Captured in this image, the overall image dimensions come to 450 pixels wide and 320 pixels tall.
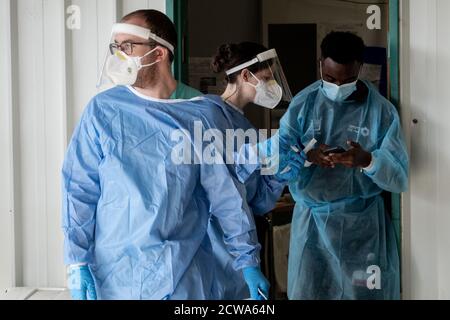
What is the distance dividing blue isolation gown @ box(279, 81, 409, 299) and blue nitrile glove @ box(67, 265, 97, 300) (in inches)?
27.1

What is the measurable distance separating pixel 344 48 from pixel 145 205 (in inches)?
32.8

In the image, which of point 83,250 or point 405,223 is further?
point 405,223

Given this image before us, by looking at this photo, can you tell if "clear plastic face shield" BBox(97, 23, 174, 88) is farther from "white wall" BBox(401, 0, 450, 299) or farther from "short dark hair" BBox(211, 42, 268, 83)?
"white wall" BBox(401, 0, 450, 299)

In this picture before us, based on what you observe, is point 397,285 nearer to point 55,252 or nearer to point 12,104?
point 55,252

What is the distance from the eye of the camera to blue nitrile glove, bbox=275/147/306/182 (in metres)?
1.55

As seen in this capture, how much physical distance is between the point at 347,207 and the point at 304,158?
0.74 feet

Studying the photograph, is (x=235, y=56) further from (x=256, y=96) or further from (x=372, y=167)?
(x=372, y=167)

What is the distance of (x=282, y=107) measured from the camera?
1672 mm

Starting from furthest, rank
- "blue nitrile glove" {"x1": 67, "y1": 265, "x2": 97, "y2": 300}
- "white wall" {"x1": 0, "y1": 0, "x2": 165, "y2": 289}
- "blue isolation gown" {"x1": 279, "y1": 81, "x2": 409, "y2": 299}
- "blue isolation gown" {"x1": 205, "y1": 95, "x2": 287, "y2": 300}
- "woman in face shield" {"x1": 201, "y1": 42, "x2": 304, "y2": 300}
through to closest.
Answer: "white wall" {"x1": 0, "y1": 0, "x2": 165, "y2": 289}, "blue isolation gown" {"x1": 279, "y1": 81, "x2": 409, "y2": 299}, "woman in face shield" {"x1": 201, "y1": 42, "x2": 304, "y2": 300}, "blue isolation gown" {"x1": 205, "y1": 95, "x2": 287, "y2": 300}, "blue nitrile glove" {"x1": 67, "y1": 265, "x2": 97, "y2": 300}

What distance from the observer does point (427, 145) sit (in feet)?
5.71

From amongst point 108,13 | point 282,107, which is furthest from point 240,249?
point 108,13

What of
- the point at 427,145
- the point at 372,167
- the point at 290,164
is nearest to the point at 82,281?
the point at 290,164

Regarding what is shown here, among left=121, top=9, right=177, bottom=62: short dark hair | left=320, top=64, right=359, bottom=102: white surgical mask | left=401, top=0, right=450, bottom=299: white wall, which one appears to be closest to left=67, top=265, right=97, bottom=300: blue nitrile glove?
left=121, top=9, right=177, bottom=62: short dark hair
